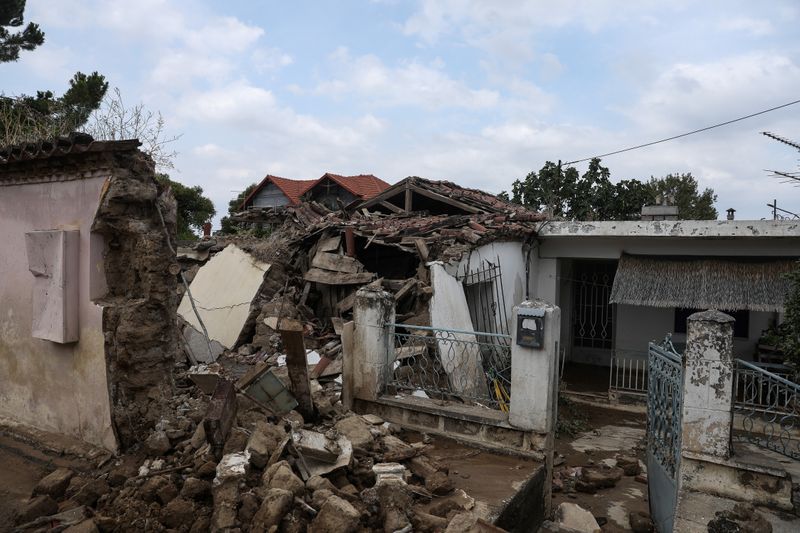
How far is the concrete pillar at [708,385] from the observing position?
470 centimetres

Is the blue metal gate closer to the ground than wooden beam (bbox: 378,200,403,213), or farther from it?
closer to the ground

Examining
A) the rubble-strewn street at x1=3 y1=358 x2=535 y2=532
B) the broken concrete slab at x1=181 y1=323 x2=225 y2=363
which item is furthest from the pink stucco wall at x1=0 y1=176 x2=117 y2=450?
the broken concrete slab at x1=181 y1=323 x2=225 y2=363

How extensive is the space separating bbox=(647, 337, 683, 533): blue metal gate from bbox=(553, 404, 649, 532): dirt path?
1.68 feet

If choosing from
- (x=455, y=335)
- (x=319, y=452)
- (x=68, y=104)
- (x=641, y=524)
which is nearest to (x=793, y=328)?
(x=641, y=524)

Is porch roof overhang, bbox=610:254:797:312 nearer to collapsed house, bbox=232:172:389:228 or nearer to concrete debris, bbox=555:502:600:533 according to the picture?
concrete debris, bbox=555:502:600:533

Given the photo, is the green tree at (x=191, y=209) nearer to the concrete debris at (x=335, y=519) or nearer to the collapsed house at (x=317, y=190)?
the collapsed house at (x=317, y=190)

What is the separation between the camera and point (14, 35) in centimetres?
1418

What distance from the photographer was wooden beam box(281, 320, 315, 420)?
16.8ft

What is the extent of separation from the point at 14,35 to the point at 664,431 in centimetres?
1764

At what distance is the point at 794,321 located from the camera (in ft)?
26.5

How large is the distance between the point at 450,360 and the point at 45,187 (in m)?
5.65

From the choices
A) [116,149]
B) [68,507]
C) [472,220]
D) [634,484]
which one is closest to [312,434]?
[68,507]

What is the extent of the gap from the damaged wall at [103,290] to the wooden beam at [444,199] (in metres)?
8.23

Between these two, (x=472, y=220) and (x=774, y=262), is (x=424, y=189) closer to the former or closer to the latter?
(x=472, y=220)
